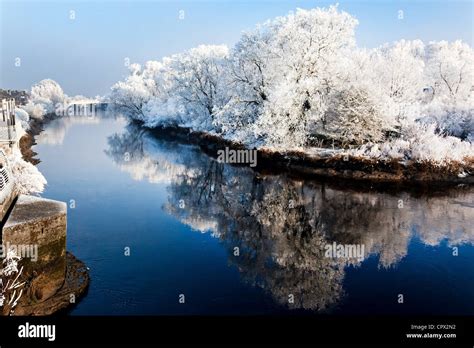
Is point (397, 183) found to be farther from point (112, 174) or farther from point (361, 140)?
point (112, 174)

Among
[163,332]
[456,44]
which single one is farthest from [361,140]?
[456,44]

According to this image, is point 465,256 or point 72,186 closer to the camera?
point 465,256

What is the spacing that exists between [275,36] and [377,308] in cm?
3155

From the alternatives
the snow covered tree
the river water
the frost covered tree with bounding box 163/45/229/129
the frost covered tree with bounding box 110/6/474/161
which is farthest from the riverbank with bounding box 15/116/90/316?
the snow covered tree

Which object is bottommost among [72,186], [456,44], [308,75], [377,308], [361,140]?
[377,308]

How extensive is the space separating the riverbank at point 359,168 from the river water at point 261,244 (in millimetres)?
2481

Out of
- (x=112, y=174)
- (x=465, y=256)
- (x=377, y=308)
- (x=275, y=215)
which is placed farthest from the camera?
A: (x=112, y=174)

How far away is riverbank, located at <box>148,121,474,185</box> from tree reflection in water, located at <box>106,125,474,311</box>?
2313 millimetres

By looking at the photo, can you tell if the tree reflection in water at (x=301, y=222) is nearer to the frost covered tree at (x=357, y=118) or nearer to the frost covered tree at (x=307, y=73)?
the frost covered tree at (x=307, y=73)

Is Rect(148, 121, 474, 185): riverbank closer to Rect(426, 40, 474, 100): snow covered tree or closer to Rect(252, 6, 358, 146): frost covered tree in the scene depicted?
Rect(252, 6, 358, 146): frost covered tree

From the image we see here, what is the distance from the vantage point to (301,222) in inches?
859

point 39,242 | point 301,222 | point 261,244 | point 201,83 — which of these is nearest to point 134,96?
point 201,83

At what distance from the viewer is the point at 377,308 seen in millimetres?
13484

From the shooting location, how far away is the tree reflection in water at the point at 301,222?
1594 cm
